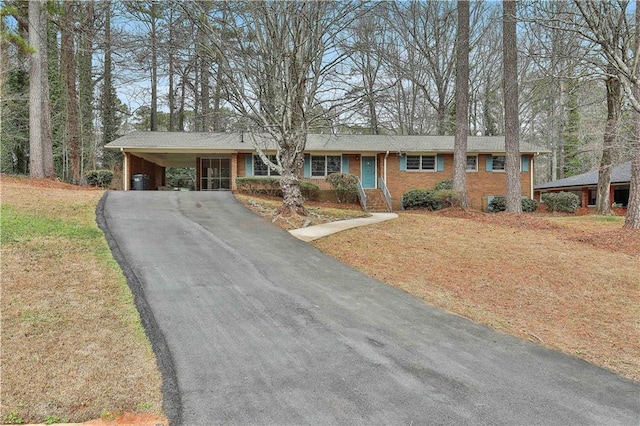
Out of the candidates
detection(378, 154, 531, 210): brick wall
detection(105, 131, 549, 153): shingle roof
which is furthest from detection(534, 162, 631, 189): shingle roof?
detection(378, 154, 531, 210): brick wall

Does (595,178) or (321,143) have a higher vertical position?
(321,143)

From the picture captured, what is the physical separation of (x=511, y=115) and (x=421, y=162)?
6.05 metres

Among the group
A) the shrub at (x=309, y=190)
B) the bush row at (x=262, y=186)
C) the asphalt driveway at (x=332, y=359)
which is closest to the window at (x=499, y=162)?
the shrub at (x=309, y=190)

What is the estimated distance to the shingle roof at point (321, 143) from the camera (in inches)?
715

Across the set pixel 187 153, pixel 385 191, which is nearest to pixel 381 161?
pixel 385 191

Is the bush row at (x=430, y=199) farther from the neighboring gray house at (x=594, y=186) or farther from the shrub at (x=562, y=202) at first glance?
the neighboring gray house at (x=594, y=186)

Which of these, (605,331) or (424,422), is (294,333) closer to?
(424,422)

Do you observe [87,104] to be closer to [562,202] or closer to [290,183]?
[290,183]

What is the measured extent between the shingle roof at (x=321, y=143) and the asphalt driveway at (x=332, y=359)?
499 inches

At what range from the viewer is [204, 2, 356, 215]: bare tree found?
9859mm

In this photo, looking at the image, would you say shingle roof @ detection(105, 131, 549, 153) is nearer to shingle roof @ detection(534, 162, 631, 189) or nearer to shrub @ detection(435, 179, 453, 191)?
shrub @ detection(435, 179, 453, 191)

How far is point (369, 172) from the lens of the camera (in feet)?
64.9

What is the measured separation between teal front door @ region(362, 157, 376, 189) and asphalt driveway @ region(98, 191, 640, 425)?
44.7 ft

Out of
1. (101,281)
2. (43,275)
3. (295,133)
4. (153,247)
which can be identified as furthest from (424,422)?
(295,133)
